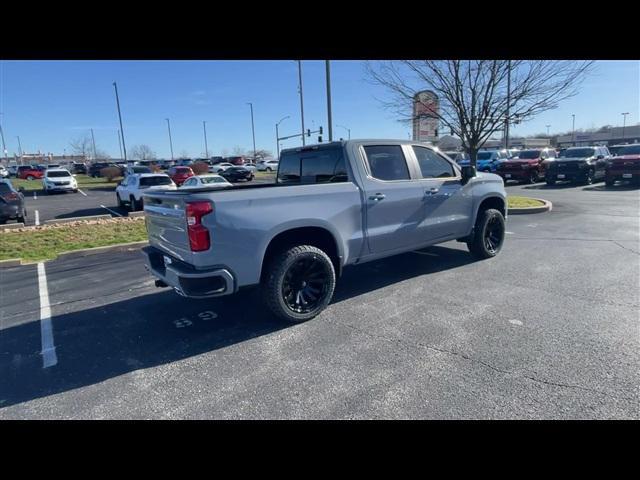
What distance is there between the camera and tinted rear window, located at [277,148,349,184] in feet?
15.5

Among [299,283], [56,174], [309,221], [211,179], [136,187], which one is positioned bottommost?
[299,283]

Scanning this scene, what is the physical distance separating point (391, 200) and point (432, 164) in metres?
1.26

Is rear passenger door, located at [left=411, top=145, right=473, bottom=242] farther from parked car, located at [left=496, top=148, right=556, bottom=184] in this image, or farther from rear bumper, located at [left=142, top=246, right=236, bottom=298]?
parked car, located at [left=496, top=148, right=556, bottom=184]

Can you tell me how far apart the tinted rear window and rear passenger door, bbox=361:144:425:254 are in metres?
0.33

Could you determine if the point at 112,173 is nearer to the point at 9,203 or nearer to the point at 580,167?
the point at 9,203

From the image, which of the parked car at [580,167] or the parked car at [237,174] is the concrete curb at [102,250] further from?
the parked car at [237,174]

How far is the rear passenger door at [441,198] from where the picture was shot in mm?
5352

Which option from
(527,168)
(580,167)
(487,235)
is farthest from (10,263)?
(527,168)

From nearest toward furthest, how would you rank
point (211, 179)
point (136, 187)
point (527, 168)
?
point (136, 187) < point (211, 179) < point (527, 168)

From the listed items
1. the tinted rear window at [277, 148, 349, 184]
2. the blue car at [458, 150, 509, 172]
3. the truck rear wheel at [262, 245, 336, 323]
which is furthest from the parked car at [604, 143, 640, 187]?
the truck rear wheel at [262, 245, 336, 323]

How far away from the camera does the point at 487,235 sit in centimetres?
641
